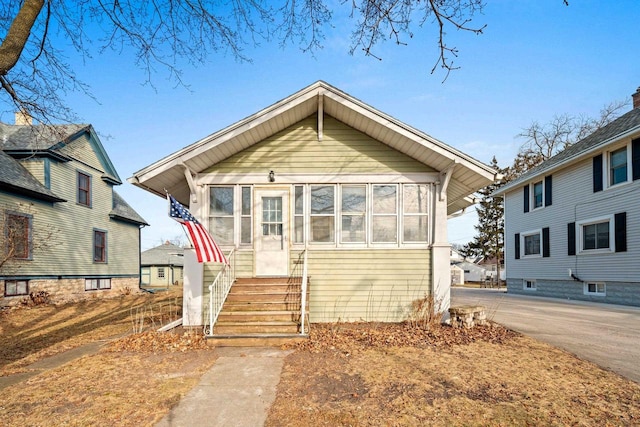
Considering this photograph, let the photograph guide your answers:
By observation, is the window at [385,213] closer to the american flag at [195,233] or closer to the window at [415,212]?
the window at [415,212]

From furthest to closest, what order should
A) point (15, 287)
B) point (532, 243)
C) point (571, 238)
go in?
point (532, 243), point (571, 238), point (15, 287)

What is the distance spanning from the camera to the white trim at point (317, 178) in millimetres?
8477

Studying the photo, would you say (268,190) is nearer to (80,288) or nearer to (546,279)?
(80,288)

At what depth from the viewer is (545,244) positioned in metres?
17.0

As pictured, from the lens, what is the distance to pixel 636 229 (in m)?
12.2

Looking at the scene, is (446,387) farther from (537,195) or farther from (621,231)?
(537,195)

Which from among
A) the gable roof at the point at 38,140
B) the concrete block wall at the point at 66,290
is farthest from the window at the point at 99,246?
the gable roof at the point at 38,140

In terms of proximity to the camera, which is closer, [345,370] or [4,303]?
[345,370]

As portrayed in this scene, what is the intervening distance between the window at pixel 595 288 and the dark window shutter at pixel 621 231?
2000 mm

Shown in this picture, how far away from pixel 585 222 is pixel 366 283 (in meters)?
12.1

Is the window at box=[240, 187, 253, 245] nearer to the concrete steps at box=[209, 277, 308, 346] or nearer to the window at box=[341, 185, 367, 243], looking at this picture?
the concrete steps at box=[209, 277, 308, 346]

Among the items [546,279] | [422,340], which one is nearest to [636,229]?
[546,279]

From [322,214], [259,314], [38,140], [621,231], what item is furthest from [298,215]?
[621,231]

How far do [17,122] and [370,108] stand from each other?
1921 centimetres
